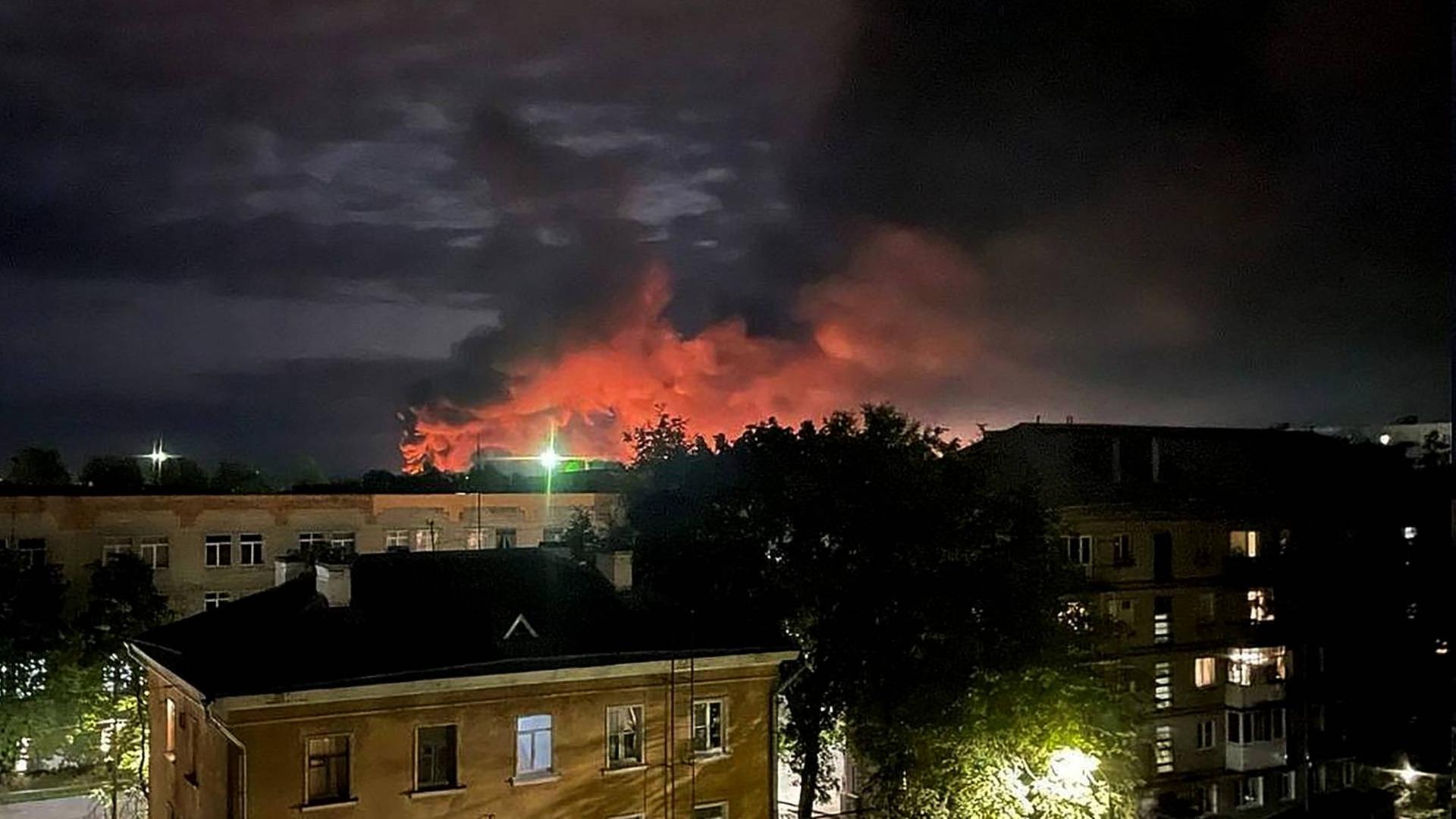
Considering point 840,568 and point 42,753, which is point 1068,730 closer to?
point 840,568

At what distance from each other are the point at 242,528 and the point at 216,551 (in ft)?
1.13

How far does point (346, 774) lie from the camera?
6.59 m

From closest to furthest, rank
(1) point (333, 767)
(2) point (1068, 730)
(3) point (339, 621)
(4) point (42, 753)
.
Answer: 1. (1) point (333, 767)
2. (3) point (339, 621)
3. (2) point (1068, 730)
4. (4) point (42, 753)

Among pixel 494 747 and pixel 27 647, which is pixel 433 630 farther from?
pixel 27 647

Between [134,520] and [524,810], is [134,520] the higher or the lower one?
the higher one

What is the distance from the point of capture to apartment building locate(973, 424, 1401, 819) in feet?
39.3

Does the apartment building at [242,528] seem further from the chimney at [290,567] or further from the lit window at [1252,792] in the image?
the lit window at [1252,792]

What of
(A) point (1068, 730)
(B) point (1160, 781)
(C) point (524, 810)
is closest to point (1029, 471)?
(B) point (1160, 781)

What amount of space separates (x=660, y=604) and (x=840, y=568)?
3.77 ft

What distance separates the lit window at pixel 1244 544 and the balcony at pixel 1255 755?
1.81 m

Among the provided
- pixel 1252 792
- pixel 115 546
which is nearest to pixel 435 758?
pixel 115 546

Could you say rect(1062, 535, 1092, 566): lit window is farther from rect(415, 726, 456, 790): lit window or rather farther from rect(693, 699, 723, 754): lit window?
rect(415, 726, 456, 790): lit window

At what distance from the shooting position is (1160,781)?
12.1 meters

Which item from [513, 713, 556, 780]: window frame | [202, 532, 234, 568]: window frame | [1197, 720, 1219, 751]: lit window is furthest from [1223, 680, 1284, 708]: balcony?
[202, 532, 234, 568]: window frame
